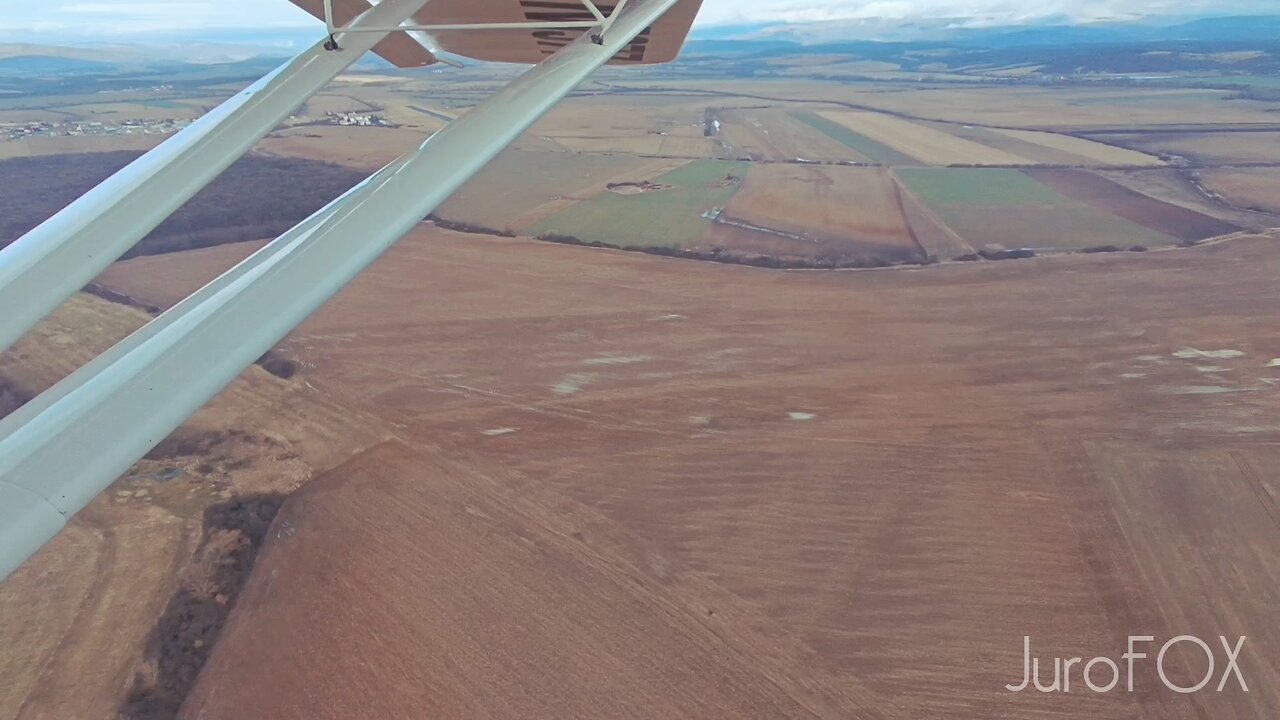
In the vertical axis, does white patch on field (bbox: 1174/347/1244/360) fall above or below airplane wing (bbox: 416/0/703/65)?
below

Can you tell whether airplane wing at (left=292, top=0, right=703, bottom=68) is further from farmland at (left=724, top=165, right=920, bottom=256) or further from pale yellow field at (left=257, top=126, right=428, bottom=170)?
pale yellow field at (left=257, top=126, right=428, bottom=170)

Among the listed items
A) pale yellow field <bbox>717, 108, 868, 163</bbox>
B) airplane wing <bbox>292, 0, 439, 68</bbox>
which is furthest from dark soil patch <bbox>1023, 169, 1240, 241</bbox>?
airplane wing <bbox>292, 0, 439, 68</bbox>

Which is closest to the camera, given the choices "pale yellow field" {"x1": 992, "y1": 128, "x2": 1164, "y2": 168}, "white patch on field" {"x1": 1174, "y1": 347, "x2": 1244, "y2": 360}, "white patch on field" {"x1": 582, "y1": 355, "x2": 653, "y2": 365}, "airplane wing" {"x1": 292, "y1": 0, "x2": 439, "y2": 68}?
"airplane wing" {"x1": 292, "y1": 0, "x2": 439, "y2": 68}

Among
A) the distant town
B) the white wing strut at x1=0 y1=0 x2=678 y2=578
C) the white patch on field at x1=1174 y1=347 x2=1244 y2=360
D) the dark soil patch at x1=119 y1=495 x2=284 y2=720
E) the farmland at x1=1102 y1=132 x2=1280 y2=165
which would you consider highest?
the distant town

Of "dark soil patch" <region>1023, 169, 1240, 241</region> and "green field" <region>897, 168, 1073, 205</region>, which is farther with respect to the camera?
"green field" <region>897, 168, 1073, 205</region>

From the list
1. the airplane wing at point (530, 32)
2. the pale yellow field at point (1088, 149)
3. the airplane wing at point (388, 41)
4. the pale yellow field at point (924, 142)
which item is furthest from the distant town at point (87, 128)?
the pale yellow field at point (1088, 149)

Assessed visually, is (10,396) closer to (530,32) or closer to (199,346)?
(530,32)

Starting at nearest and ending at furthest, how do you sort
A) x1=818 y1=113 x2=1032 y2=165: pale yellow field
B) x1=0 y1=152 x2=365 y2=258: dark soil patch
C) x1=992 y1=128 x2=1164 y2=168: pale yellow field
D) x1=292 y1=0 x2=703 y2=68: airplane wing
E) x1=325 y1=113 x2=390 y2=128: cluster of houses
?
1. x1=292 y1=0 x2=703 y2=68: airplane wing
2. x1=0 y1=152 x2=365 y2=258: dark soil patch
3. x1=992 y1=128 x2=1164 y2=168: pale yellow field
4. x1=818 y1=113 x2=1032 y2=165: pale yellow field
5. x1=325 y1=113 x2=390 y2=128: cluster of houses
